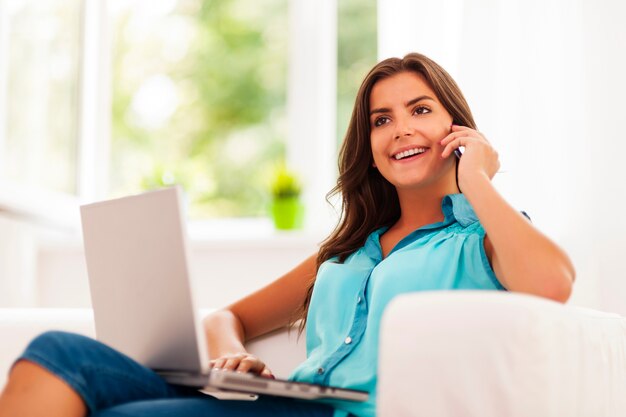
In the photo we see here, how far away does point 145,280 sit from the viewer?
134 centimetres

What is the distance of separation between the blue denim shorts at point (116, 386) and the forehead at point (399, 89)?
2.38 ft

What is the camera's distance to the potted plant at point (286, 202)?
3408 mm

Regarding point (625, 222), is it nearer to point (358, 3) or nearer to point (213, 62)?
point (358, 3)

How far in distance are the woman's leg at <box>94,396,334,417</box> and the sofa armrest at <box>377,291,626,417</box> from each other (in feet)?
0.78

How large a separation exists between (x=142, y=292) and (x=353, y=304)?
18.9 inches

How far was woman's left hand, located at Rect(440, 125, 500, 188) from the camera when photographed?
62.2 inches

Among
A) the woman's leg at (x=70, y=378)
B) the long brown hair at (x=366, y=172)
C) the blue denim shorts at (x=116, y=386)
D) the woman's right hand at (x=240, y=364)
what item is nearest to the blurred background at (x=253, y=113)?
the long brown hair at (x=366, y=172)

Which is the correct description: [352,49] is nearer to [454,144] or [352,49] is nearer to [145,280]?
[454,144]

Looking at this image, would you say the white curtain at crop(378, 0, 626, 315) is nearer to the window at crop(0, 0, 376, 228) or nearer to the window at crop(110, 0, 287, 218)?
the window at crop(0, 0, 376, 228)

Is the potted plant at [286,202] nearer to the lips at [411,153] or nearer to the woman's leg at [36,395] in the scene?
the lips at [411,153]

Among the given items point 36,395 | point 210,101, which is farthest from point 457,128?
point 210,101

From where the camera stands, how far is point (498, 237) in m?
1.43

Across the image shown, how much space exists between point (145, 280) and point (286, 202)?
6.84 ft

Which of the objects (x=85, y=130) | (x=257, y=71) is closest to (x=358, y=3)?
(x=257, y=71)
